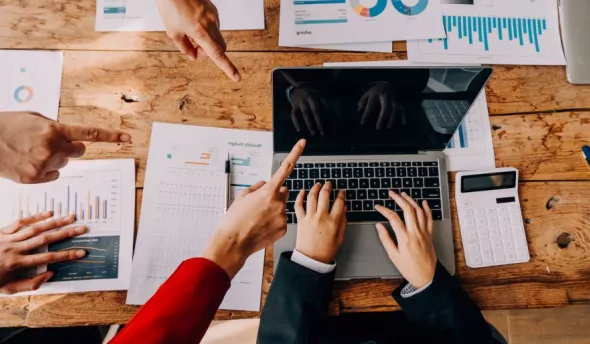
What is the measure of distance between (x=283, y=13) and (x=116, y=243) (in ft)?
1.99

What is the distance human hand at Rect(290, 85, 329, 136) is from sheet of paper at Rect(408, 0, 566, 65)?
312 millimetres

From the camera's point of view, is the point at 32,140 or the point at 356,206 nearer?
the point at 32,140

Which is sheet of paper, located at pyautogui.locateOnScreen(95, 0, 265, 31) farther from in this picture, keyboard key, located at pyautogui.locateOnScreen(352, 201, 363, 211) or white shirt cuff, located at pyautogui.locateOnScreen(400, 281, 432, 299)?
white shirt cuff, located at pyautogui.locateOnScreen(400, 281, 432, 299)

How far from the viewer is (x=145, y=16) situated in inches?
39.6

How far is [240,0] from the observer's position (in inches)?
40.3

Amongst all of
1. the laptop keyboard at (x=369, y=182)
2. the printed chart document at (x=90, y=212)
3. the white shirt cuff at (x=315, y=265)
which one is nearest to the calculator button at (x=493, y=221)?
the laptop keyboard at (x=369, y=182)

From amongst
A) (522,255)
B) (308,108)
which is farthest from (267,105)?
(522,255)

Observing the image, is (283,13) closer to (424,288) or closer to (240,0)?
(240,0)

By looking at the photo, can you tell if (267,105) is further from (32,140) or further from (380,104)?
(32,140)

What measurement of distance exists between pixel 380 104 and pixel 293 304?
396mm

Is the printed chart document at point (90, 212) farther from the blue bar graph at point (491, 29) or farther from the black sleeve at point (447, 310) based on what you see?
the blue bar graph at point (491, 29)

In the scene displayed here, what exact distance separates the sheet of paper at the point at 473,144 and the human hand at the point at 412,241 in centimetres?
13

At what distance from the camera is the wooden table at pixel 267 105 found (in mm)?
930

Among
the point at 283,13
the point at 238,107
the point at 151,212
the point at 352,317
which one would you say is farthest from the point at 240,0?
the point at 352,317
